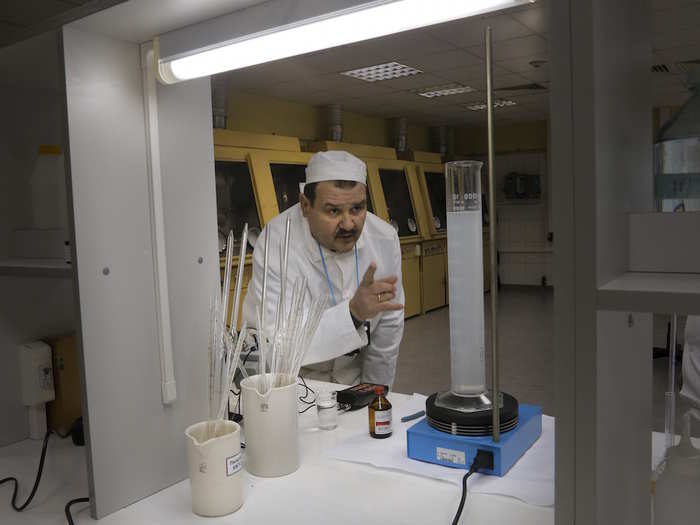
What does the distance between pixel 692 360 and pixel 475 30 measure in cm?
285

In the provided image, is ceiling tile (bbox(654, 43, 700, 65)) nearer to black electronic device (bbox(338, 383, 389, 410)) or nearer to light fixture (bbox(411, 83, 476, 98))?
light fixture (bbox(411, 83, 476, 98))

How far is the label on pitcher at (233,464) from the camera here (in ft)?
2.90

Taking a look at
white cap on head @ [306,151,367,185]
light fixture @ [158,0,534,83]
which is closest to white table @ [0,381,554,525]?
light fixture @ [158,0,534,83]

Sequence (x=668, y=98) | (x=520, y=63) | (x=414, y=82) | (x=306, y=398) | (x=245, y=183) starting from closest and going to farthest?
(x=306, y=398), (x=245, y=183), (x=520, y=63), (x=414, y=82), (x=668, y=98)

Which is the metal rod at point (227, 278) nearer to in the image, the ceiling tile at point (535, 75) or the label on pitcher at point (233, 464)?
the label on pitcher at point (233, 464)

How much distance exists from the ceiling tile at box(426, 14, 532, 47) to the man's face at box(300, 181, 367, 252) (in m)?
2.17

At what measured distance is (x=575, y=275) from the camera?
0.54 m

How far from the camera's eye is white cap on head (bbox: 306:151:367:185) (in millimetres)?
1977

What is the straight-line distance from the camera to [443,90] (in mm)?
5848

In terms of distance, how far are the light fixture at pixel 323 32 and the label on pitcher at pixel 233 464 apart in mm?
627

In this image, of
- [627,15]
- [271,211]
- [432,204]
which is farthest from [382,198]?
[627,15]

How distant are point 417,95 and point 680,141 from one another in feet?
18.1

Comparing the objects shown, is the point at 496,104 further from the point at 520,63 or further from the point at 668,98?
the point at 668,98

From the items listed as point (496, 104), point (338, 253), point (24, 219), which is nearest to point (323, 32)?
point (24, 219)
